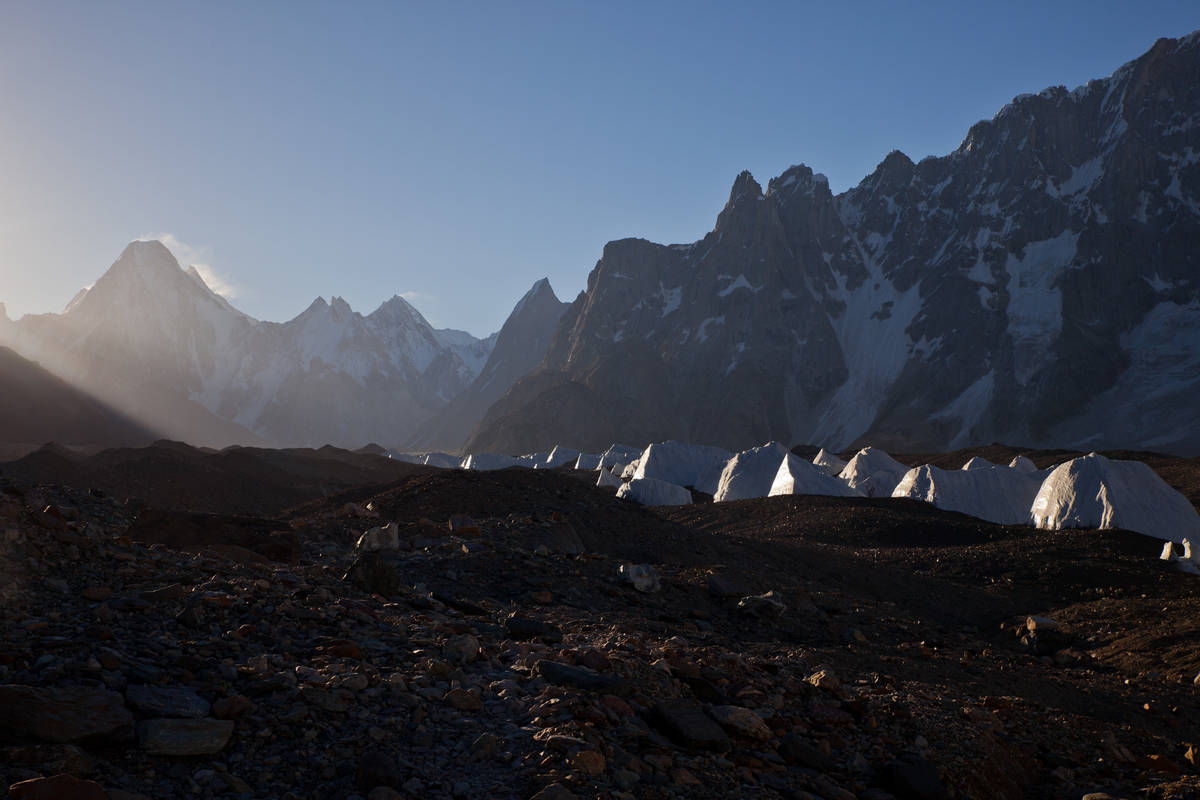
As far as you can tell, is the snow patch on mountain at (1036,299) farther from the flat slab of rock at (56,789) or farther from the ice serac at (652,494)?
the flat slab of rock at (56,789)

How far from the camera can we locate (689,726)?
15.7 feet

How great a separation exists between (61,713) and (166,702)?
46cm

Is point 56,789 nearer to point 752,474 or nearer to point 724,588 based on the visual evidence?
point 724,588

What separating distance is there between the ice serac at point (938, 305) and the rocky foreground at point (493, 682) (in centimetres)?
7968

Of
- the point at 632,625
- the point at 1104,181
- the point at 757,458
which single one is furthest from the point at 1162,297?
the point at 632,625

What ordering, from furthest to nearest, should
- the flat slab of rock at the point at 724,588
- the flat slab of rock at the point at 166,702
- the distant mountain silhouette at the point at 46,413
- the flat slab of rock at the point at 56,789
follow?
the distant mountain silhouette at the point at 46,413
the flat slab of rock at the point at 724,588
the flat slab of rock at the point at 166,702
the flat slab of rock at the point at 56,789

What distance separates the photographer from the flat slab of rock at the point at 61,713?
11.8 feet

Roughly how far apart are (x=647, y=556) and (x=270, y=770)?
39.3ft

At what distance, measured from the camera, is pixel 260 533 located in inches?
390

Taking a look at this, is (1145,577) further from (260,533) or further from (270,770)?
(270,770)

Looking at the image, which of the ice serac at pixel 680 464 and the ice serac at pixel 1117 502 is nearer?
the ice serac at pixel 1117 502

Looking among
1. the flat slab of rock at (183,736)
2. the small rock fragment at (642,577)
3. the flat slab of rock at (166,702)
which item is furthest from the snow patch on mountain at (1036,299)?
the flat slab of rock at (183,736)

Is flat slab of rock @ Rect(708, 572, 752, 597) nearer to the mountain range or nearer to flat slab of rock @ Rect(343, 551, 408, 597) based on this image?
flat slab of rock @ Rect(343, 551, 408, 597)

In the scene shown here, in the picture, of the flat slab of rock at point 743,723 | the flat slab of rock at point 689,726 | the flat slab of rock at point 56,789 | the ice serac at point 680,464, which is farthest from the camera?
the ice serac at point 680,464
